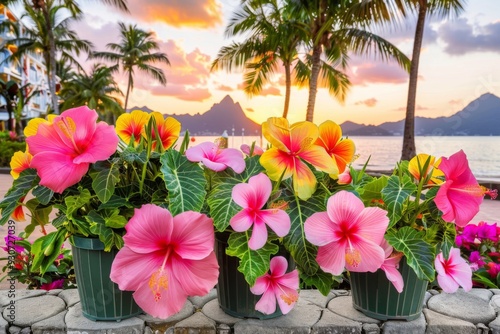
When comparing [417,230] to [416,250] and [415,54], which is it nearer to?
[416,250]

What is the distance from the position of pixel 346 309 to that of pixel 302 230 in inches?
16.1

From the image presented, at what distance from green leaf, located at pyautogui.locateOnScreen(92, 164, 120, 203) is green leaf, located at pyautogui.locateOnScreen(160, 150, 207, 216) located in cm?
11

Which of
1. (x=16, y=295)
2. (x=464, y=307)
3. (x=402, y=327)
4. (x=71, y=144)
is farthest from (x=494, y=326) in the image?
(x=16, y=295)

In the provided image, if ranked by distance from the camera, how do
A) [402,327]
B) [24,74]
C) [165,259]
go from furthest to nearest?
[24,74], [402,327], [165,259]

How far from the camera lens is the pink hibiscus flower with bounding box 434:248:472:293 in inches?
42.3

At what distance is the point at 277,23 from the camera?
519 inches

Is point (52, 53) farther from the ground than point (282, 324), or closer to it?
farther from the ground

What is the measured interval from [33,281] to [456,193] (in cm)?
→ 177

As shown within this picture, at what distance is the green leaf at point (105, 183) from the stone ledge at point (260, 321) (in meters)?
0.38

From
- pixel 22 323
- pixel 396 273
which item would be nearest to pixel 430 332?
pixel 396 273

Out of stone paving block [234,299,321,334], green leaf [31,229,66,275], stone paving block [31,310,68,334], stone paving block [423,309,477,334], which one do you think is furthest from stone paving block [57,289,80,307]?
stone paving block [423,309,477,334]

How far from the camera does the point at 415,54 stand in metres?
9.38

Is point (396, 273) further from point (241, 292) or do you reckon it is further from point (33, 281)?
point (33, 281)

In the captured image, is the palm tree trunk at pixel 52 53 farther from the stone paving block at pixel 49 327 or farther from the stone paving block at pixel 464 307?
the stone paving block at pixel 464 307
